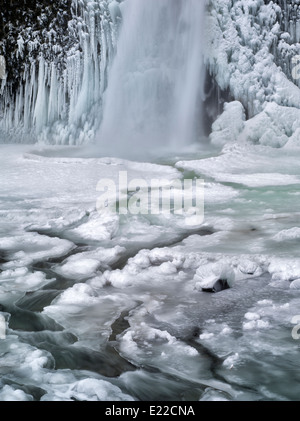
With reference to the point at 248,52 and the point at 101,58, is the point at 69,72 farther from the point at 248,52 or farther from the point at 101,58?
the point at 248,52

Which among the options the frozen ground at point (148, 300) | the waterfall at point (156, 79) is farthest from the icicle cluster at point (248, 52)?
the frozen ground at point (148, 300)

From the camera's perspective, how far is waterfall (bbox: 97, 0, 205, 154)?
350 inches

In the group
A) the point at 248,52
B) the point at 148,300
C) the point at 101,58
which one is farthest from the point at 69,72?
the point at 148,300

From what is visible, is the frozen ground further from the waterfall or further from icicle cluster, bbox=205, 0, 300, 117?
icicle cluster, bbox=205, 0, 300, 117

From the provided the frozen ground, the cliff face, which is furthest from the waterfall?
the frozen ground

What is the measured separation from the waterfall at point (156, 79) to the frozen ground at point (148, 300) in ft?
12.6

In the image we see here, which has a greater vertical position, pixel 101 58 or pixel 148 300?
pixel 101 58

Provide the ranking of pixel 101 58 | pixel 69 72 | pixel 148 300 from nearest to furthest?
pixel 148 300, pixel 101 58, pixel 69 72

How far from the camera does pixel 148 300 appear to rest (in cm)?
287

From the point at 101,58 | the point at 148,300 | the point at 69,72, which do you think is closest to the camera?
the point at 148,300

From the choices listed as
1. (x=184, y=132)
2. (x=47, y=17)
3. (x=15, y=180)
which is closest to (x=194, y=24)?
(x=184, y=132)

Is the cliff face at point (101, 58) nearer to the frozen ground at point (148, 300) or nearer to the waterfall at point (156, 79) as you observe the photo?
the waterfall at point (156, 79)

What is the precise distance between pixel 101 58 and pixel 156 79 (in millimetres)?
980

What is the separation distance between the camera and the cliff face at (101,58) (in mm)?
8906
